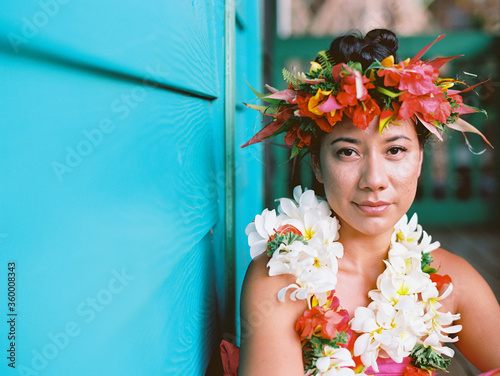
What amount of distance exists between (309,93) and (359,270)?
601 millimetres

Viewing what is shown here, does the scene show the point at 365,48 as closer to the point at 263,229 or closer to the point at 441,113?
the point at 441,113

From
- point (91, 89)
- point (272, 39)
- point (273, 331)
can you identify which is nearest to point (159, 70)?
point (91, 89)

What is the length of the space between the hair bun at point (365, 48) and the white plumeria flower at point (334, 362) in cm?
82

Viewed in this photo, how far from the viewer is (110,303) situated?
0.69 meters

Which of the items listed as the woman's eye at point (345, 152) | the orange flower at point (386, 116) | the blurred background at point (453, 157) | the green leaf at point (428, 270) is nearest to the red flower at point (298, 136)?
the woman's eye at point (345, 152)

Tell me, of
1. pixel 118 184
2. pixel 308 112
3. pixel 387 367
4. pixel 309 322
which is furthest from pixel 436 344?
pixel 118 184

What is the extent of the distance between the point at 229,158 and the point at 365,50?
61 cm

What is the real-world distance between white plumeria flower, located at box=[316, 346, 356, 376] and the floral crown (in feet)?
2.02

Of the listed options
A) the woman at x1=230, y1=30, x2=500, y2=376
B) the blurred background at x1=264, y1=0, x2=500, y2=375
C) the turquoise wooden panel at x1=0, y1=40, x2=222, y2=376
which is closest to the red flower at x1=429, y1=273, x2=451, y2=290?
the woman at x1=230, y1=30, x2=500, y2=376

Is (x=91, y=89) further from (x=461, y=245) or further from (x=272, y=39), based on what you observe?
(x=272, y=39)

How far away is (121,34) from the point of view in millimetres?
717

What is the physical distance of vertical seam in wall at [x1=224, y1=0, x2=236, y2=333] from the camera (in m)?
1.68

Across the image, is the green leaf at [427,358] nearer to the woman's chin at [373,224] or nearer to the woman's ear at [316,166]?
the woman's chin at [373,224]

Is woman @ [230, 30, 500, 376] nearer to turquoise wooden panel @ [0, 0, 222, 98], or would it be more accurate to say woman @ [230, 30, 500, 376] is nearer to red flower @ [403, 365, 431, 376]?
red flower @ [403, 365, 431, 376]
